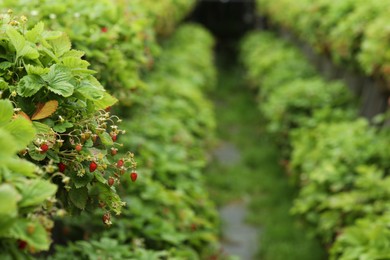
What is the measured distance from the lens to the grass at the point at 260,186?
569cm

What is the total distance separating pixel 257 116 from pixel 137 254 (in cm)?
876

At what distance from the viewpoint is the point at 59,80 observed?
1.85 metres

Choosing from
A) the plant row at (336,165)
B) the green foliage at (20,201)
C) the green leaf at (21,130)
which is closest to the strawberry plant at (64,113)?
the green leaf at (21,130)

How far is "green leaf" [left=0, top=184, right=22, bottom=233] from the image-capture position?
3.92 ft

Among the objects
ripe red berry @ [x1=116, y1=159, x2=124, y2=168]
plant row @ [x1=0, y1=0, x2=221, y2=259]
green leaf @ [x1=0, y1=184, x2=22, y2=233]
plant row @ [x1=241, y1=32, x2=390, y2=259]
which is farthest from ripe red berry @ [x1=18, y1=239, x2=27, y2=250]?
plant row @ [x1=241, y1=32, x2=390, y2=259]

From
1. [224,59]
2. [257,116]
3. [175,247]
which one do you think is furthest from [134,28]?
[224,59]

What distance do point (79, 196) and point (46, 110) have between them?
321 millimetres

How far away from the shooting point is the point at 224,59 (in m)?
20.1

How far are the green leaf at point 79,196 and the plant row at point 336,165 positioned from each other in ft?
6.44

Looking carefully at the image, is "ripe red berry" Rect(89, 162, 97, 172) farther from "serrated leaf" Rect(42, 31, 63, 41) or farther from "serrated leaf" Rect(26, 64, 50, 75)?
"serrated leaf" Rect(42, 31, 63, 41)

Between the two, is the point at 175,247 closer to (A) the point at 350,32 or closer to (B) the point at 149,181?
(B) the point at 149,181

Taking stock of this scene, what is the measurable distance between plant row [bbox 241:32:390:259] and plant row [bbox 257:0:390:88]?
1.87 feet

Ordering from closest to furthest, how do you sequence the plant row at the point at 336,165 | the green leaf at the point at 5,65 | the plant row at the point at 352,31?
the green leaf at the point at 5,65 < the plant row at the point at 336,165 < the plant row at the point at 352,31

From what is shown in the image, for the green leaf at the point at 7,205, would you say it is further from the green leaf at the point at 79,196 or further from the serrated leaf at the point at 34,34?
the serrated leaf at the point at 34,34
